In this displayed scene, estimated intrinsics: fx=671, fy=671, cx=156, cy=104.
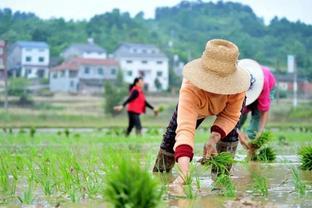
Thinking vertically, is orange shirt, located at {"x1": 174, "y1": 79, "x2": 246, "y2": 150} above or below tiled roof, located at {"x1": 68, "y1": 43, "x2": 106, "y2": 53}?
above

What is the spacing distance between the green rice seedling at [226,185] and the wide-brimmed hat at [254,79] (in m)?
3.12

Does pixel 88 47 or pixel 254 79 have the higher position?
pixel 254 79

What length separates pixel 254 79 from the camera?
7.47 metres

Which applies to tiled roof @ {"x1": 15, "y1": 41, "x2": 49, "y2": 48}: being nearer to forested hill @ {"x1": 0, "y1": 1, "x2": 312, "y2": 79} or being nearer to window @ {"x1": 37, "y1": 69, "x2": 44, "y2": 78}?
window @ {"x1": 37, "y1": 69, "x2": 44, "y2": 78}

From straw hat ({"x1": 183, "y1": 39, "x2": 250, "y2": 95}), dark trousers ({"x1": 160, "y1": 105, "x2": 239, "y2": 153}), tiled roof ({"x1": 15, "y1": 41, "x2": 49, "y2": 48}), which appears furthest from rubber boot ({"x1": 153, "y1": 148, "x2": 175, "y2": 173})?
tiled roof ({"x1": 15, "y1": 41, "x2": 49, "y2": 48})

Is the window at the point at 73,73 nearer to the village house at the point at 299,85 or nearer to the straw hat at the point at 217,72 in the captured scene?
the village house at the point at 299,85

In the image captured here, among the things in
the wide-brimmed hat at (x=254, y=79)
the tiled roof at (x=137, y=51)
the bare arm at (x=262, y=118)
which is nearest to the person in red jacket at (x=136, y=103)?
the bare arm at (x=262, y=118)

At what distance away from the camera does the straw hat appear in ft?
14.4

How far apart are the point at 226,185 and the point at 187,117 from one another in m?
0.59

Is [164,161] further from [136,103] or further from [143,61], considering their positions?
[143,61]

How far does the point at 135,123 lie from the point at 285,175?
9354 millimetres

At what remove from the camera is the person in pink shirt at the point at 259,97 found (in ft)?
24.7

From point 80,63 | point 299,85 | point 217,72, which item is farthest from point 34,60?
point 217,72

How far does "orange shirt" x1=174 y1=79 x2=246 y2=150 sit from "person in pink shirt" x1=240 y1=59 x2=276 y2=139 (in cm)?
258
